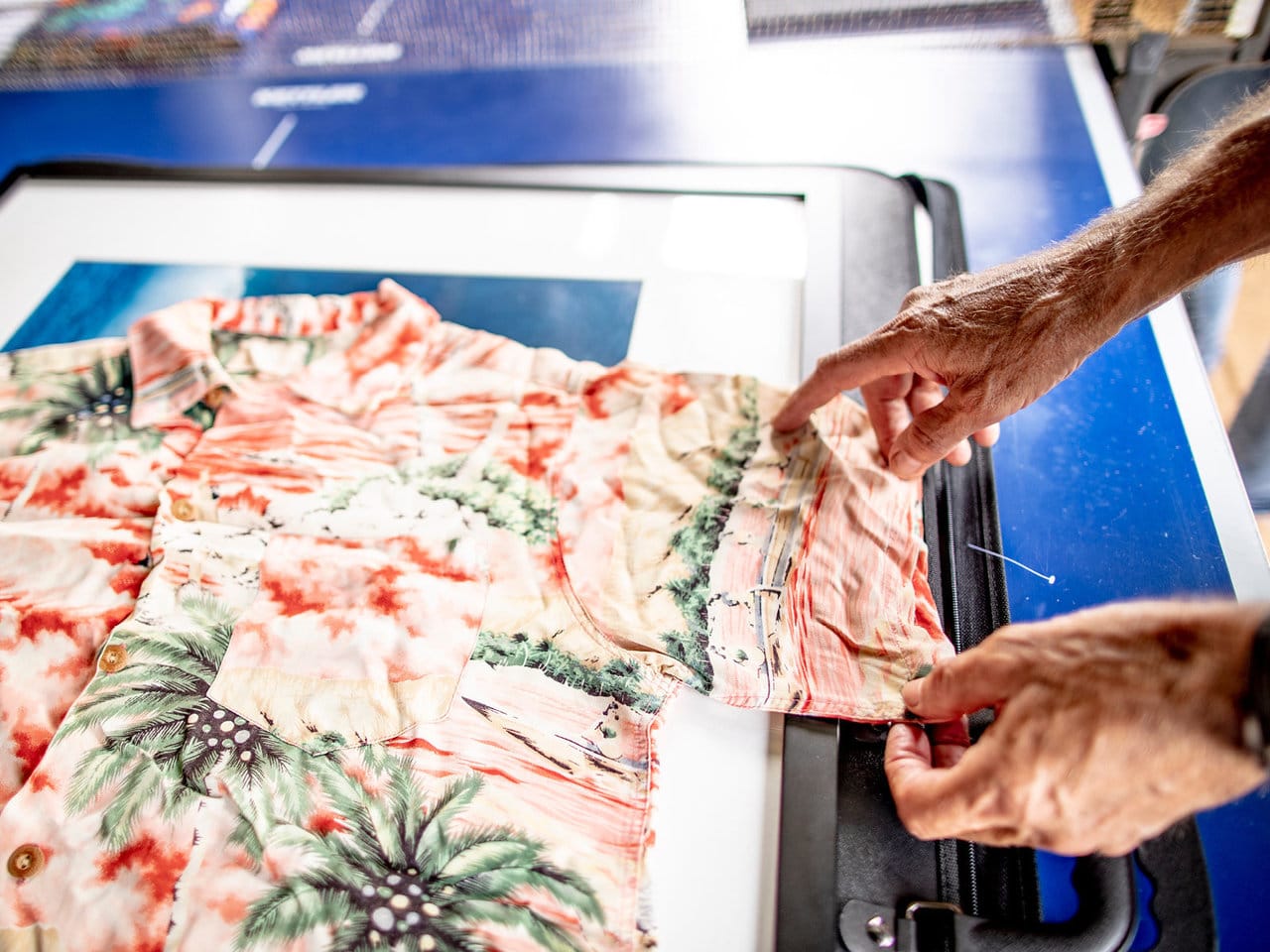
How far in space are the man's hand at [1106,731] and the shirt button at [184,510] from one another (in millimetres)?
950

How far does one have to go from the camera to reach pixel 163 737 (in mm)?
928

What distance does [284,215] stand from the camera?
1790mm

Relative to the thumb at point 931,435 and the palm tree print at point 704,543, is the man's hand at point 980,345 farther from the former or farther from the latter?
the palm tree print at point 704,543

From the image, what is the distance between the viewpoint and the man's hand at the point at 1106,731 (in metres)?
0.62

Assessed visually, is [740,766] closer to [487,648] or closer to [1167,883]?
[487,648]

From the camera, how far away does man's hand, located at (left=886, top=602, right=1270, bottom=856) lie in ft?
2.02

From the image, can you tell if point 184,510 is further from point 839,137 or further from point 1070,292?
point 839,137

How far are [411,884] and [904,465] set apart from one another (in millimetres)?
729

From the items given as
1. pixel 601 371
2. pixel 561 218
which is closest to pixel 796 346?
pixel 601 371

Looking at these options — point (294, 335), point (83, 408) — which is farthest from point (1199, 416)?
point (83, 408)

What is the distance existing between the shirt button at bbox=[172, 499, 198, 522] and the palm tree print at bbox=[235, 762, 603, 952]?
0.43 m

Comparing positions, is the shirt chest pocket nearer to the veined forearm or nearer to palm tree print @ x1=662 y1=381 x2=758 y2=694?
palm tree print @ x1=662 y1=381 x2=758 y2=694

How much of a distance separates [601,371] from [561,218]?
1.83 ft

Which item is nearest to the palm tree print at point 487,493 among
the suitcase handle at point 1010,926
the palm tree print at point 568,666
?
the palm tree print at point 568,666
